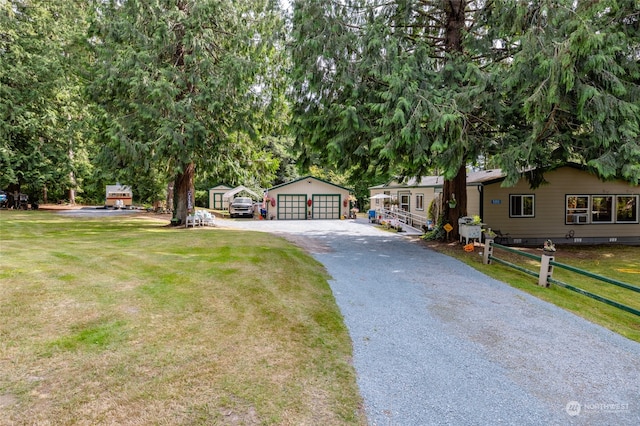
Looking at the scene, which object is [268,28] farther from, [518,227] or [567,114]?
[518,227]

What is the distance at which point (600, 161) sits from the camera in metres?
8.70

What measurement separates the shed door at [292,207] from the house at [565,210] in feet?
46.4

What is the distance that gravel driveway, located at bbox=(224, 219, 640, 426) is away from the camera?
3.30 meters

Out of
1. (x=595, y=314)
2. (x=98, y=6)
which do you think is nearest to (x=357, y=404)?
(x=595, y=314)

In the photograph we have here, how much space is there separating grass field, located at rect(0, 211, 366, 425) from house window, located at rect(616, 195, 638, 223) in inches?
657

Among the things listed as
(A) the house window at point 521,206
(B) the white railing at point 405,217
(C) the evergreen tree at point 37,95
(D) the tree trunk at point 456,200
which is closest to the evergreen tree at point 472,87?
(D) the tree trunk at point 456,200

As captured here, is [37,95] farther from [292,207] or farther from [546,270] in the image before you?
[546,270]

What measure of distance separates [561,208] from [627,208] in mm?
3418

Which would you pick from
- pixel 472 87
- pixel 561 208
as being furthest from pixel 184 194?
pixel 561 208

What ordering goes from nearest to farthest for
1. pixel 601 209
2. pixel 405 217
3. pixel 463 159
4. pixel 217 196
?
pixel 463 159 → pixel 601 209 → pixel 405 217 → pixel 217 196

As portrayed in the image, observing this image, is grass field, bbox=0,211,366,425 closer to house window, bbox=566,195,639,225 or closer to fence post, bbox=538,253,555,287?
fence post, bbox=538,253,555,287

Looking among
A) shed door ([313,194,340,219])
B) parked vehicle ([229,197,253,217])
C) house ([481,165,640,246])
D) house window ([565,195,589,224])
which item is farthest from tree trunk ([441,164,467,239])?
parked vehicle ([229,197,253,217])

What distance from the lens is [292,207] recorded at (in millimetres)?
27250

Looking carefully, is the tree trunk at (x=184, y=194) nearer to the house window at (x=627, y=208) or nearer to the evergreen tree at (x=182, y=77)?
the evergreen tree at (x=182, y=77)
